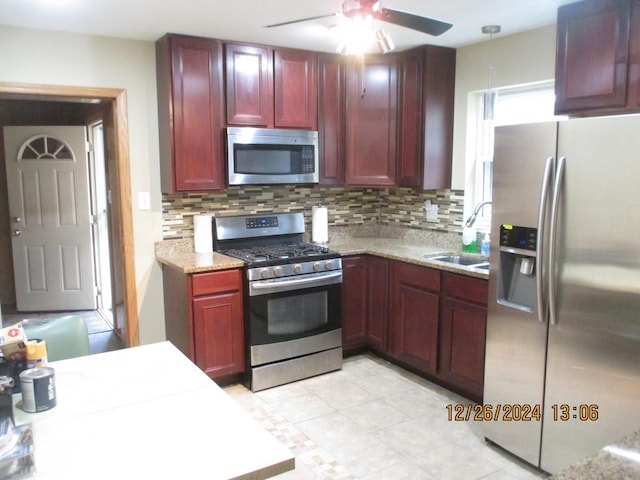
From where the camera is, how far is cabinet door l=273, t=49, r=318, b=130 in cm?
361

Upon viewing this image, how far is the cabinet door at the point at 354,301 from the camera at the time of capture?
3.76 meters

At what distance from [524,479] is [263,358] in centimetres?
166

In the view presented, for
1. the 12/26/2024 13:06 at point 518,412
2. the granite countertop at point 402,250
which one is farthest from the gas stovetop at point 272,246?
the 12/26/2024 13:06 at point 518,412

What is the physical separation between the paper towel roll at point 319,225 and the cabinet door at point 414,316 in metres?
0.74

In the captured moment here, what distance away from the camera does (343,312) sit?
12.4 ft

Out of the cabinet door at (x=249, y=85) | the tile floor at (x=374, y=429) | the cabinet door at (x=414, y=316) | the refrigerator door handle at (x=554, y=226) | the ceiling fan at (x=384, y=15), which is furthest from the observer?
the cabinet door at (x=249, y=85)

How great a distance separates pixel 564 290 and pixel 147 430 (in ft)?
5.88

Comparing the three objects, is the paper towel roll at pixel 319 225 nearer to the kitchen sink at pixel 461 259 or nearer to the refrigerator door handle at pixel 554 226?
the kitchen sink at pixel 461 259

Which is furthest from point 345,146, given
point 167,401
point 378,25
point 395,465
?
point 167,401

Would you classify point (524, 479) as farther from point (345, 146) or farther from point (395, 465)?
point (345, 146)

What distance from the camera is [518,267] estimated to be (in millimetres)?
2516

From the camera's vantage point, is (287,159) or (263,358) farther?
(287,159)

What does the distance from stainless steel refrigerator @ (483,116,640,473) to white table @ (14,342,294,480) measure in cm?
154

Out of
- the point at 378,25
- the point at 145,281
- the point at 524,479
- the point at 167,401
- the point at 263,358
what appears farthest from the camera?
the point at 145,281
